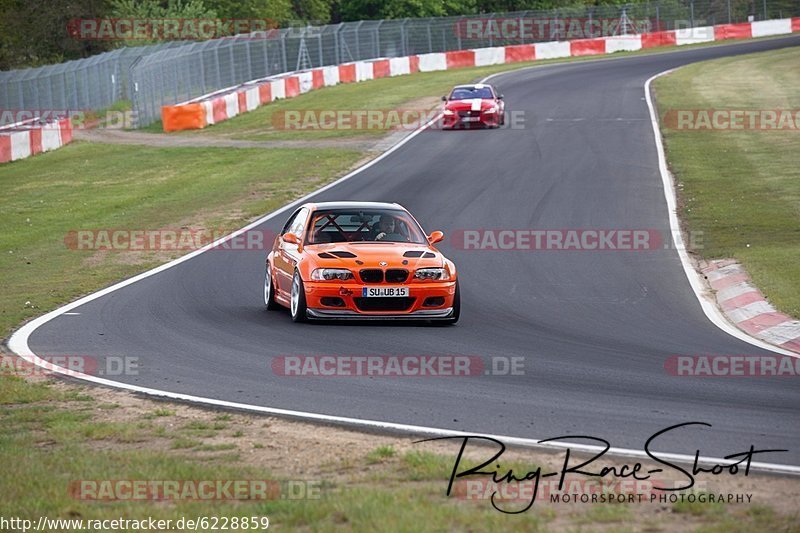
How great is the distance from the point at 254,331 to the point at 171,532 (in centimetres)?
671

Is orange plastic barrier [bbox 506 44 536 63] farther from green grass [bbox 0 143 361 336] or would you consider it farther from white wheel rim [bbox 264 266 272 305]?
white wheel rim [bbox 264 266 272 305]

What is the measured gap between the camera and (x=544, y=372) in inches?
406

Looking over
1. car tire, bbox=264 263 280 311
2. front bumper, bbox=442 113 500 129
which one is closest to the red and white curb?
car tire, bbox=264 263 280 311

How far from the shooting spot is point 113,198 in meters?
27.4

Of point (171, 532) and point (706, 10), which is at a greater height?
point (706, 10)

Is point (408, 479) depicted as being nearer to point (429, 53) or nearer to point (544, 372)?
point (544, 372)

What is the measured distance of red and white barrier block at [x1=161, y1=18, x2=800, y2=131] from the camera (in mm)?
41875

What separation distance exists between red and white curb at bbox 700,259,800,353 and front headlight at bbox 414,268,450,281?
10.6 ft

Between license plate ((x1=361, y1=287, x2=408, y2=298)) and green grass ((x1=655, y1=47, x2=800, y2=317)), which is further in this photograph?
green grass ((x1=655, y1=47, x2=800, y2=317))

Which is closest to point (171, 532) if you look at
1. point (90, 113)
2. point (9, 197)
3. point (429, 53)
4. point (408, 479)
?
point (408, 479)

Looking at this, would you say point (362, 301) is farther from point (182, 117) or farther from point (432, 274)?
point (182, 117)

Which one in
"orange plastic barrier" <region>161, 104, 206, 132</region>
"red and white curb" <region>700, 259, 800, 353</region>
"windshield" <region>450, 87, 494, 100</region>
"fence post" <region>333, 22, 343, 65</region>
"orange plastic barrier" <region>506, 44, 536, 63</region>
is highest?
"fence post" <region>333, 22, 343, 65</region>

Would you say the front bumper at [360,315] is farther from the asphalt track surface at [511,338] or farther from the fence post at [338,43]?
the fence post at [338,43]

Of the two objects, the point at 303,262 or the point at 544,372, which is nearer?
the point at 544,372
